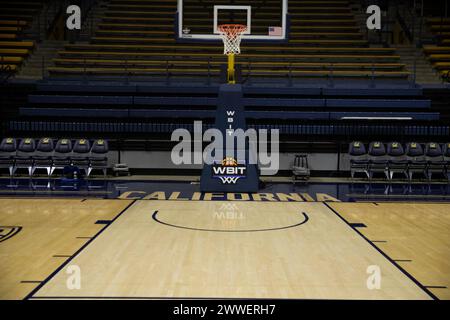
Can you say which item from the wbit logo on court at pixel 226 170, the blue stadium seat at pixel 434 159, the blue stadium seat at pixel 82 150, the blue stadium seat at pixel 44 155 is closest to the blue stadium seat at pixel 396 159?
the blue stadium seat at pixel 434 159

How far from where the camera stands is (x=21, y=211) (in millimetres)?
8180

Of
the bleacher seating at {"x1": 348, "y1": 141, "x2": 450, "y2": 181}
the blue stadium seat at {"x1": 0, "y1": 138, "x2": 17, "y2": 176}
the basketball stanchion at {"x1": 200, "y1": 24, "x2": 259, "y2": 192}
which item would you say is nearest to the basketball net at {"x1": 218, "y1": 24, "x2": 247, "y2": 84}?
the basketball stanchion at {"x1": 200, "y1": 24, "x2": 259, "y2": 192}

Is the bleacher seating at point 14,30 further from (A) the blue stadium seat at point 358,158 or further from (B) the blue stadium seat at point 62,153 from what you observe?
(A) the blue stadium seat at point 358,158

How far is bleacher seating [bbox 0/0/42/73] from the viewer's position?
58.4 ft

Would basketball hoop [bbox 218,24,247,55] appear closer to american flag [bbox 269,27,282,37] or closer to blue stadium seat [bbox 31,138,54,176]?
american flag [bbox 269,27,282,37]

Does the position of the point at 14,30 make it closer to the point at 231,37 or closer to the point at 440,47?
the point at 231,37

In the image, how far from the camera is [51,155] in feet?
41.2

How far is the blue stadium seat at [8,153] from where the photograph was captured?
475 inches

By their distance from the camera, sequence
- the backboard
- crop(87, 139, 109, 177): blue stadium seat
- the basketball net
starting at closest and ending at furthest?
the basketball net → the backboard → crop(87, 139, 109, 177): blue stadium seat

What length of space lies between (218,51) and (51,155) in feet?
27.3

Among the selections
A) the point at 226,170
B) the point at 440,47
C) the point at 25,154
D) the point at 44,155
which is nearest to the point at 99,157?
the point at 44,155

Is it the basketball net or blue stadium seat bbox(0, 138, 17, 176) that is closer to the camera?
the basketball net

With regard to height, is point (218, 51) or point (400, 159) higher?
point (218, 51)
